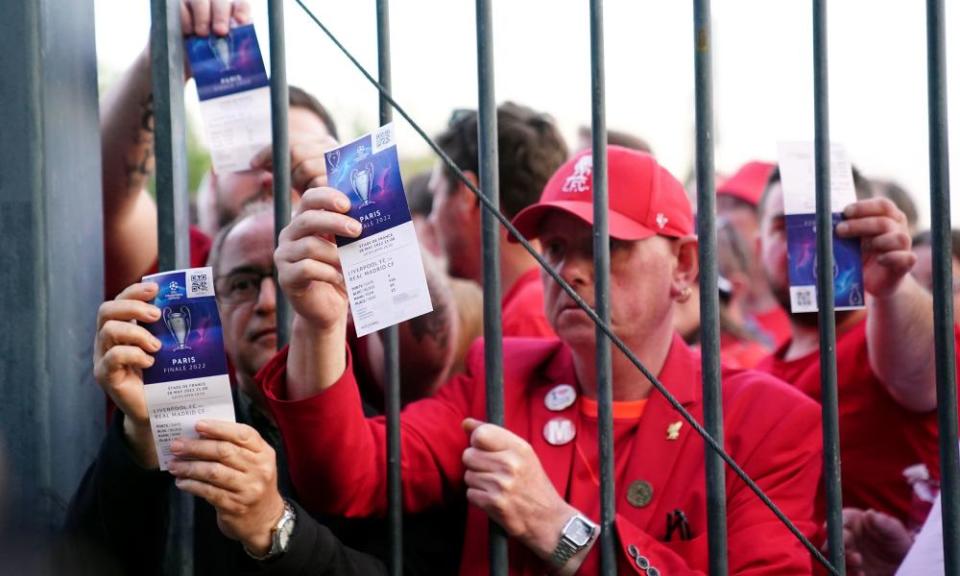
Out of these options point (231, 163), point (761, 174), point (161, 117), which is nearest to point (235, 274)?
Result: point (231, 163)

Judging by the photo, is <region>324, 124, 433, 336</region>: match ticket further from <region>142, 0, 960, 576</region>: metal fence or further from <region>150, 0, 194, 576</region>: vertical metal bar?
<region>150, 0, 194, 576</region>: vertical metal bar

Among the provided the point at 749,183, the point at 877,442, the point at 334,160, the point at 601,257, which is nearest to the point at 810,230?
the point at 601,257

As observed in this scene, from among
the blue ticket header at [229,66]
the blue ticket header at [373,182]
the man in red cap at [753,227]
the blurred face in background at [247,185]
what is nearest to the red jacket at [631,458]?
the blue ticket header at [373,182]

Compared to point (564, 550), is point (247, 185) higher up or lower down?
higher up

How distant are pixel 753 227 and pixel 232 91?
9.91 feet

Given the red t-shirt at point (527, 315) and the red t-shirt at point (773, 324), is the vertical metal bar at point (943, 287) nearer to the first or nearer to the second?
the red t-shirt at point (527, 315)

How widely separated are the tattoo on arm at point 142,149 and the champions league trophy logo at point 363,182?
1033 mm

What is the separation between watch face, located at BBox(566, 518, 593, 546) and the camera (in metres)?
1.91

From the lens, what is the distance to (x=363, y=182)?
5.73 ft

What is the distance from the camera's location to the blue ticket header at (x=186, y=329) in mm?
1724

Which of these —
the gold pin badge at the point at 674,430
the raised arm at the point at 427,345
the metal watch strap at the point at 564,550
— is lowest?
the metal watch strap at the point at 564,550

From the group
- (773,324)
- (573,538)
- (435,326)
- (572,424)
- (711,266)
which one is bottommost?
(773,324)

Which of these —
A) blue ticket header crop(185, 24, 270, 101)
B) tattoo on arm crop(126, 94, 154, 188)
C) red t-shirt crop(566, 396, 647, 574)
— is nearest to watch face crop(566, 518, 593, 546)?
red t-shirt crop(566, 396, 647, 574)

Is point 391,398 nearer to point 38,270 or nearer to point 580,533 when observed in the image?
point 580,533
